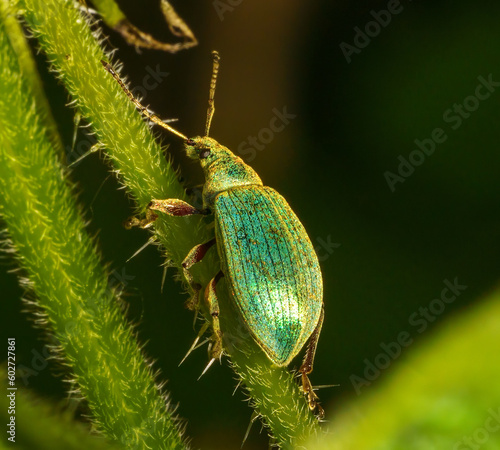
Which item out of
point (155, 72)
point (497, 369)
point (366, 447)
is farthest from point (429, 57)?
point (366, 447)

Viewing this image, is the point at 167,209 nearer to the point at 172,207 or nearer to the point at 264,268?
the point at 172,207

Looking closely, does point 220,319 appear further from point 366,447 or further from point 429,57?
point 429,57
